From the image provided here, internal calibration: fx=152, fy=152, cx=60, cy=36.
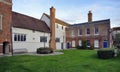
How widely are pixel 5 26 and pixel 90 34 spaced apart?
25.1 metres

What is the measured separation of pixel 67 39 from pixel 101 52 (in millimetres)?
27596

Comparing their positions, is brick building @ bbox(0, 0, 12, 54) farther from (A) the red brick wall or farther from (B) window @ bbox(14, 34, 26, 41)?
(A) the red brick wall

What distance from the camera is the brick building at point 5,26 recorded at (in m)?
23.5

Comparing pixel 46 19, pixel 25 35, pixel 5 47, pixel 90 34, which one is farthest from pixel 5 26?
pixel 90 34

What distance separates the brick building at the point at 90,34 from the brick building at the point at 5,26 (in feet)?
78.6

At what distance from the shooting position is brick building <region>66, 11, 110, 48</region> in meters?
39.5

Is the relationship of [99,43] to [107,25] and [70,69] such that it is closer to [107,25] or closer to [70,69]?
[107,25]

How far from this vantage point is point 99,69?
14375mm

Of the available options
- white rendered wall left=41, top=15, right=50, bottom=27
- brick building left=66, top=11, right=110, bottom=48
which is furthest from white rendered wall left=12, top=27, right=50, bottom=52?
brick building left=66, top=11, right=110, bottom=48

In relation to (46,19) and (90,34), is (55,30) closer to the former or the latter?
(46,19)

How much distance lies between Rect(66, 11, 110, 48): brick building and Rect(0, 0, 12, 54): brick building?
943 inches

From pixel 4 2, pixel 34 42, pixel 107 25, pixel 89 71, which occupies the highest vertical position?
pixel 4 2

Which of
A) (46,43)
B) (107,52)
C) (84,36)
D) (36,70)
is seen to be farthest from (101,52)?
(84,36)

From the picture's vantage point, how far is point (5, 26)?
24.2 m
